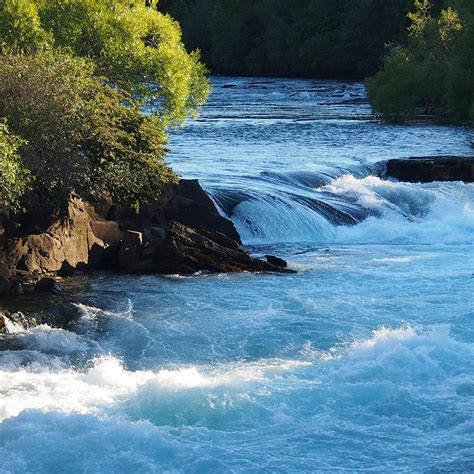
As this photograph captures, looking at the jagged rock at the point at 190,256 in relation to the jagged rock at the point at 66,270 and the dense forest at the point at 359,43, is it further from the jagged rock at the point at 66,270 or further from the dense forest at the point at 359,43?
the dense forest at the point at 359,43

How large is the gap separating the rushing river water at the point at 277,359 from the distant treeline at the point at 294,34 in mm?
60066

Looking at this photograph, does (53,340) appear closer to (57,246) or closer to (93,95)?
(57,246)

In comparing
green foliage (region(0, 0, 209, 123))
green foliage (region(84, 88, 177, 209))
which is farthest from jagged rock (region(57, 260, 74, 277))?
green foliage (region(0, 0, 209, 123))

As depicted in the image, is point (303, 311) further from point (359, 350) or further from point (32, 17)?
point (32, 17)

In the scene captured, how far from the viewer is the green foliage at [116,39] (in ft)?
90.0

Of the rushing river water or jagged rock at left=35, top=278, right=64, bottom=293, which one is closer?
the rushing river water

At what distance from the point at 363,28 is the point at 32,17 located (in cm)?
6874

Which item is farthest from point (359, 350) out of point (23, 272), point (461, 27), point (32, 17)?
point (461, 27)

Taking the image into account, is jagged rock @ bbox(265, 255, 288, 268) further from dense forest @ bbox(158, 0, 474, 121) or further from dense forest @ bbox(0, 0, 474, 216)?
dense forest @ bbox(158, 0, 474, 121)

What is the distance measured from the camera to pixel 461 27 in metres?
57.1

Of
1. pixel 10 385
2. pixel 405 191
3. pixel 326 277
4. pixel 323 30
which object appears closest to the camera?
pixel 10 385

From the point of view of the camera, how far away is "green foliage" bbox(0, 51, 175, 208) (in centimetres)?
2223

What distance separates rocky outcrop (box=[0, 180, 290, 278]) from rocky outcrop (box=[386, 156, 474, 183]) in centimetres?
1288

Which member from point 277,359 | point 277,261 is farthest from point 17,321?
point 277,261
